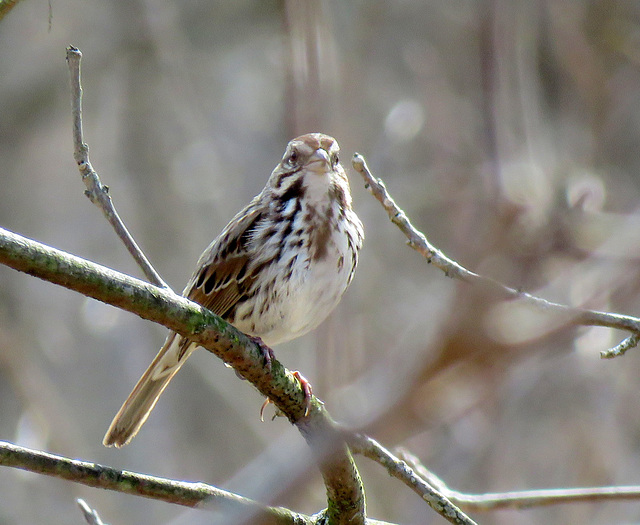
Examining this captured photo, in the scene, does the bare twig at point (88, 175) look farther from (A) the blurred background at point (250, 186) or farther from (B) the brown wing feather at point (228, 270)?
(A) the blurred background at point (250, 186)

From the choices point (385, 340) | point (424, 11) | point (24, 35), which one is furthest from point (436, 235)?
point (24, 35)

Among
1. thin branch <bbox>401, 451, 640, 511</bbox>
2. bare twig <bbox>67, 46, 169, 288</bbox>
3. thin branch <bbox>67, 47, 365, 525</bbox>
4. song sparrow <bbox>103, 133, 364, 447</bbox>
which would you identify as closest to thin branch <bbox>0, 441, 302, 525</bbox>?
thin branch <bbox>67, 47, 365, 525</bbox>

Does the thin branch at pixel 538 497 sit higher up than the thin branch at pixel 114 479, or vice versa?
the thin branch at pixel 538 497

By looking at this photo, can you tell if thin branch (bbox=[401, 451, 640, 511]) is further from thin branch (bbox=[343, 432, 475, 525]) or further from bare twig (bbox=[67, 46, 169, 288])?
bare twig (bbox=[67, 46, 169, 288])

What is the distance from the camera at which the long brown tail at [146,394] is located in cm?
371

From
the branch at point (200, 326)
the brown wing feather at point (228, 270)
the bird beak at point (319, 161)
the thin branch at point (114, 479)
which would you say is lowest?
the thin branch at point (114, 479)

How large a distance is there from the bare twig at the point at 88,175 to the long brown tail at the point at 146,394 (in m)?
0.80

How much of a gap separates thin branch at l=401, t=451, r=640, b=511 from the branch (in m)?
0.64

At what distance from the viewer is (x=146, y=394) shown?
12.7ft

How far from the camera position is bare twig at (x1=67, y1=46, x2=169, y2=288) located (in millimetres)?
2682

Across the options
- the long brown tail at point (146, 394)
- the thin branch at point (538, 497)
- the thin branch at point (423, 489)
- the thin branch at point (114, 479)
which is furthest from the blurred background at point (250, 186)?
the thin branch at point (114, 479)

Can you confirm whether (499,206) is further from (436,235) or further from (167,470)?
(167,470)

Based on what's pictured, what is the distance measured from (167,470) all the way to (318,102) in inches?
209

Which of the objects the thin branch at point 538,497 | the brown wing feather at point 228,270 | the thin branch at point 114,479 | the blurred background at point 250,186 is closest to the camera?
the thin branch at point 114,479
